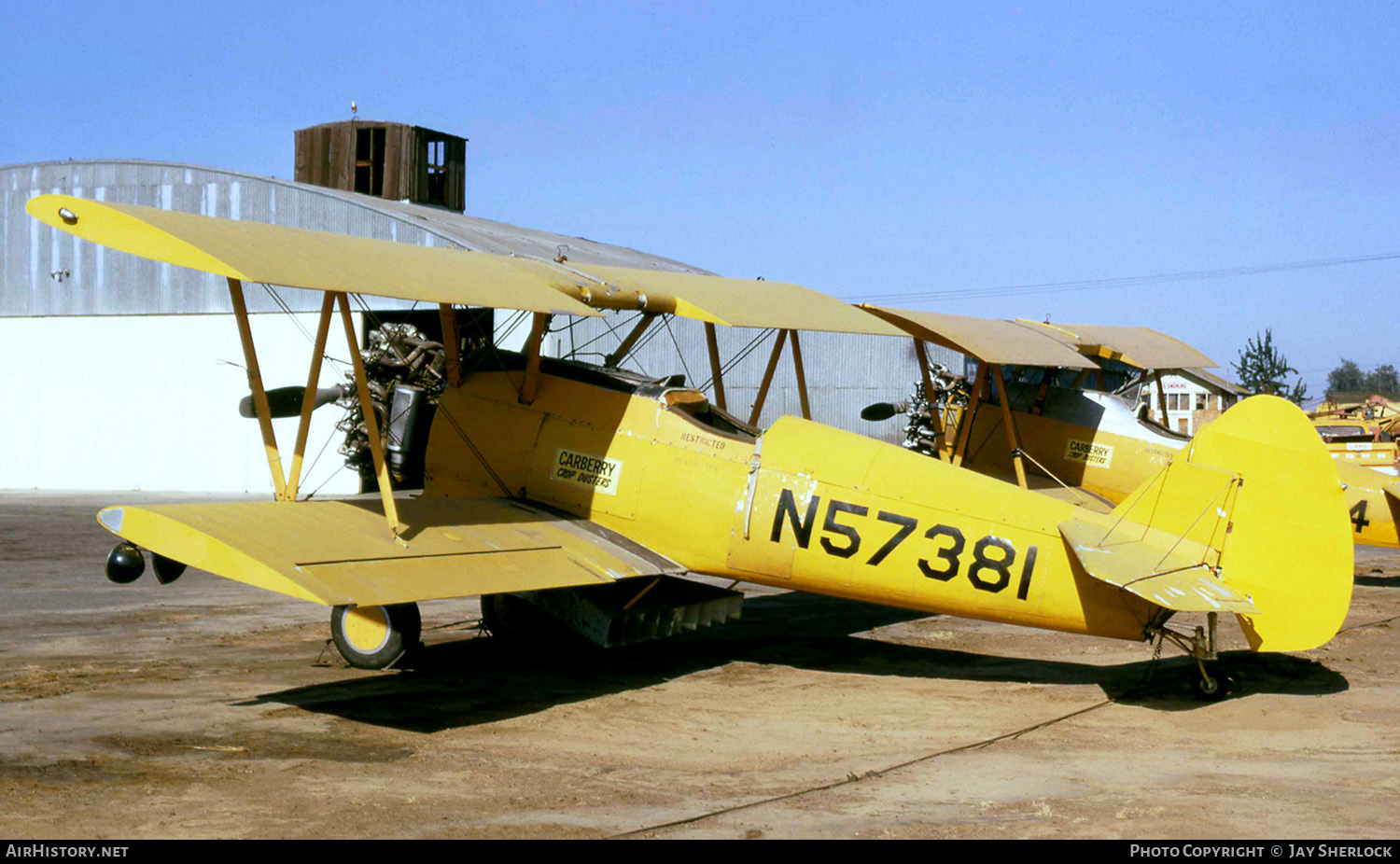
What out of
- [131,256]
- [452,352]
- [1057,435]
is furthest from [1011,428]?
[131,256]

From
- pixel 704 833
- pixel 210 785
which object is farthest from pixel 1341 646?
pixel 210 785

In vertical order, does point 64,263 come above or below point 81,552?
above

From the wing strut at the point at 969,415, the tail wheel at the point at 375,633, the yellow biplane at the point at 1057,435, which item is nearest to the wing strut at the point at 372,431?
the tail wheel at the point at 375,633

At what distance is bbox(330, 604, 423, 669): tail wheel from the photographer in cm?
823

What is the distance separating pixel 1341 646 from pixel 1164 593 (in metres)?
4.03

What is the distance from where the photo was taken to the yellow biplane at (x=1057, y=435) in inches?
490

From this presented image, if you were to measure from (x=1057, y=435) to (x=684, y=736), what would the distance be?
7532 mm

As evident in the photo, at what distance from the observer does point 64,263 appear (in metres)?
28.2

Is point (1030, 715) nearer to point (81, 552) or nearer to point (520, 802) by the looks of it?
point (520, 802)

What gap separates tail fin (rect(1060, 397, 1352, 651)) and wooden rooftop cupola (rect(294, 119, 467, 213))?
3136cm

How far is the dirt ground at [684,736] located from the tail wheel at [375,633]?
16 centimetres

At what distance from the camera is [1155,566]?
7.54 meters

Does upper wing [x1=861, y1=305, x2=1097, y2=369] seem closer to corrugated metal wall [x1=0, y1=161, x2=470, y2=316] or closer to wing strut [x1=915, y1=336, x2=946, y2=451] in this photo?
wing strut [x1=915, y1=336, x2=946, y2=451]
